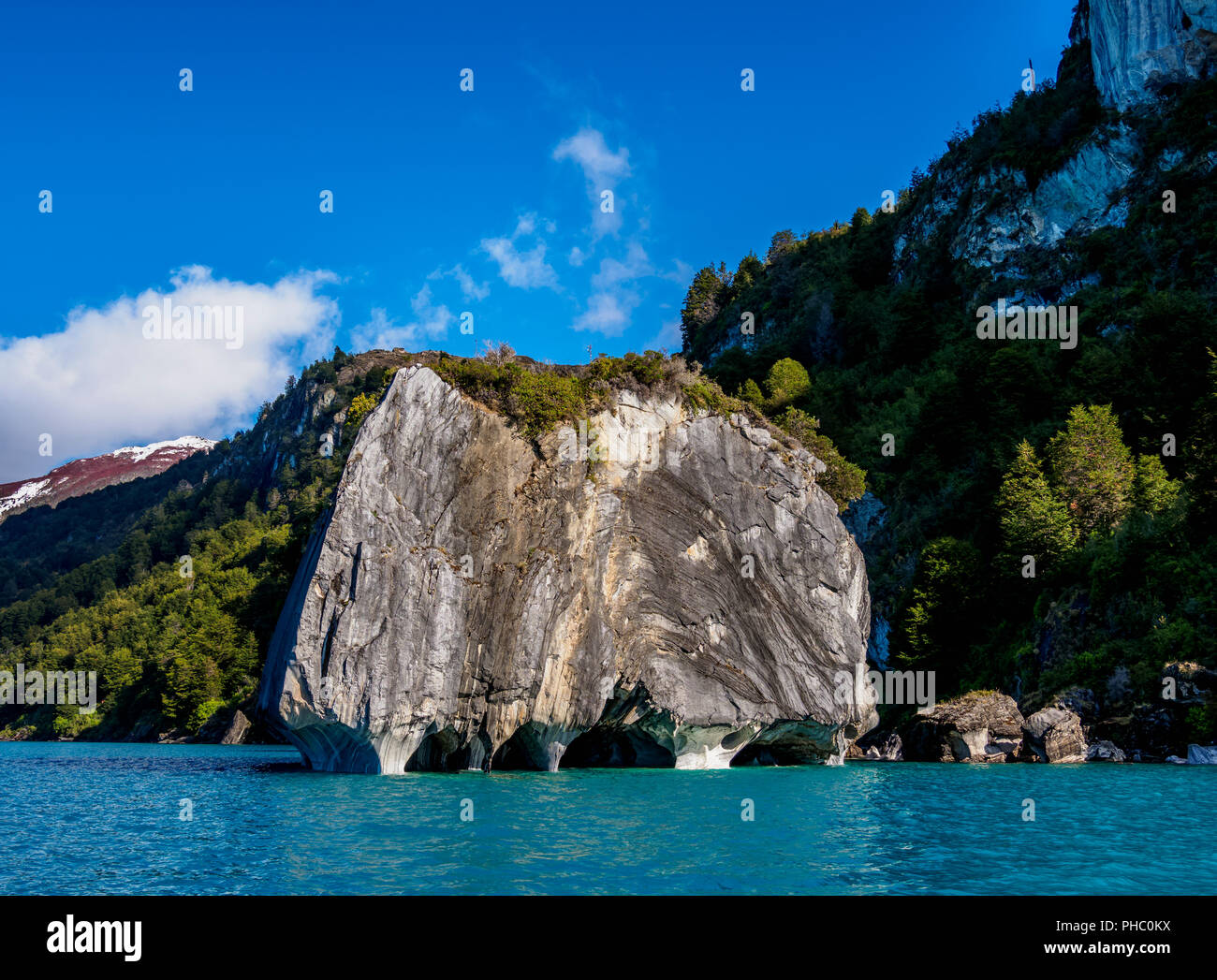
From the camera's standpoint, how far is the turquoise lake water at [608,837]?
43.2ft

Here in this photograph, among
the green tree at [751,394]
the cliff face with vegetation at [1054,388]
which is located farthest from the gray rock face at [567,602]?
the green tree at [751,394]

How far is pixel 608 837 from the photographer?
16.9m

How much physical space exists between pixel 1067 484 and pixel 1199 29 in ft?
132

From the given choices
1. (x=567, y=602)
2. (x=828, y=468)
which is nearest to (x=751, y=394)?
(x=828, y=468)

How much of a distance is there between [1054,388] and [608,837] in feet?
174

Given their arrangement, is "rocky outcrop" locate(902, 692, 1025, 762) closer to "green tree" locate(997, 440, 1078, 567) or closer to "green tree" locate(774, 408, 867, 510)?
"green tree" locate(997, 440, 1078, 567)

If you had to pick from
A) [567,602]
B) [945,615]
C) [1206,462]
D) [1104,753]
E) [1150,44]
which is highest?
[1150,44]

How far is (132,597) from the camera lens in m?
113

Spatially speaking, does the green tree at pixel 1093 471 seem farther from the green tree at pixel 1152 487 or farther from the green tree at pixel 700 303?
the green tree at pixel 700 303

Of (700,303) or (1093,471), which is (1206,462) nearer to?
(1093,471)

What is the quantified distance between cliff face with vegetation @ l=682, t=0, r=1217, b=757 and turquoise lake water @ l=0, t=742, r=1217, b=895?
15942mm

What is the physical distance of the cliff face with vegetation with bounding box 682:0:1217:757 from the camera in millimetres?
43219

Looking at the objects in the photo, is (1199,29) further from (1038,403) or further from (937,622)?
(937,622)
